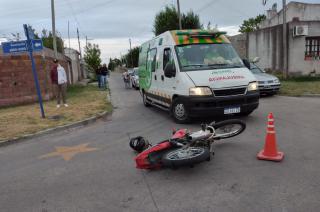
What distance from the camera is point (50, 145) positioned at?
6762 mm

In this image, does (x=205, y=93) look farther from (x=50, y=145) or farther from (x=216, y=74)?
(x=50, y=145)

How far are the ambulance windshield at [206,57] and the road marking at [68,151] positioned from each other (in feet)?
10.2

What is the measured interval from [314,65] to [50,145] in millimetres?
17962

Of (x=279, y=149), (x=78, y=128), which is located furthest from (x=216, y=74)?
(x=78, y=128)

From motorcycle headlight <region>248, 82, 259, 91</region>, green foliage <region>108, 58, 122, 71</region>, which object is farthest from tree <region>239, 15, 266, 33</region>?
green foliage <region>108, 58, 122, 71</region>

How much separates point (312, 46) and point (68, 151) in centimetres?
1844

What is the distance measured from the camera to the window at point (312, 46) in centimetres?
1950

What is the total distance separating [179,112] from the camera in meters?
7.79

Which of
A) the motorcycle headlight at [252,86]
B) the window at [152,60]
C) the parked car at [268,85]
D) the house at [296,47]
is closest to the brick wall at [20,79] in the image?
the window at [152,60]

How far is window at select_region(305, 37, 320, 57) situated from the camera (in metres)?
19.5

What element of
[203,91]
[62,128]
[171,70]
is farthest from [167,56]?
[62,128]

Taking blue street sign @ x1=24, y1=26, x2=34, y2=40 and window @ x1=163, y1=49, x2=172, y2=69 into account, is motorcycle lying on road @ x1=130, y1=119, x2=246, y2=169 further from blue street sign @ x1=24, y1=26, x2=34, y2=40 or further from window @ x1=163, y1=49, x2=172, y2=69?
blue street sign @ x1=24, y1=26, x2=34, y2=40

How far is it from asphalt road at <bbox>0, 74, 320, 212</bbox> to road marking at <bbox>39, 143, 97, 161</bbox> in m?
0.02

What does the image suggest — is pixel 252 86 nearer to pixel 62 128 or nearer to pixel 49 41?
pixel 62 128
